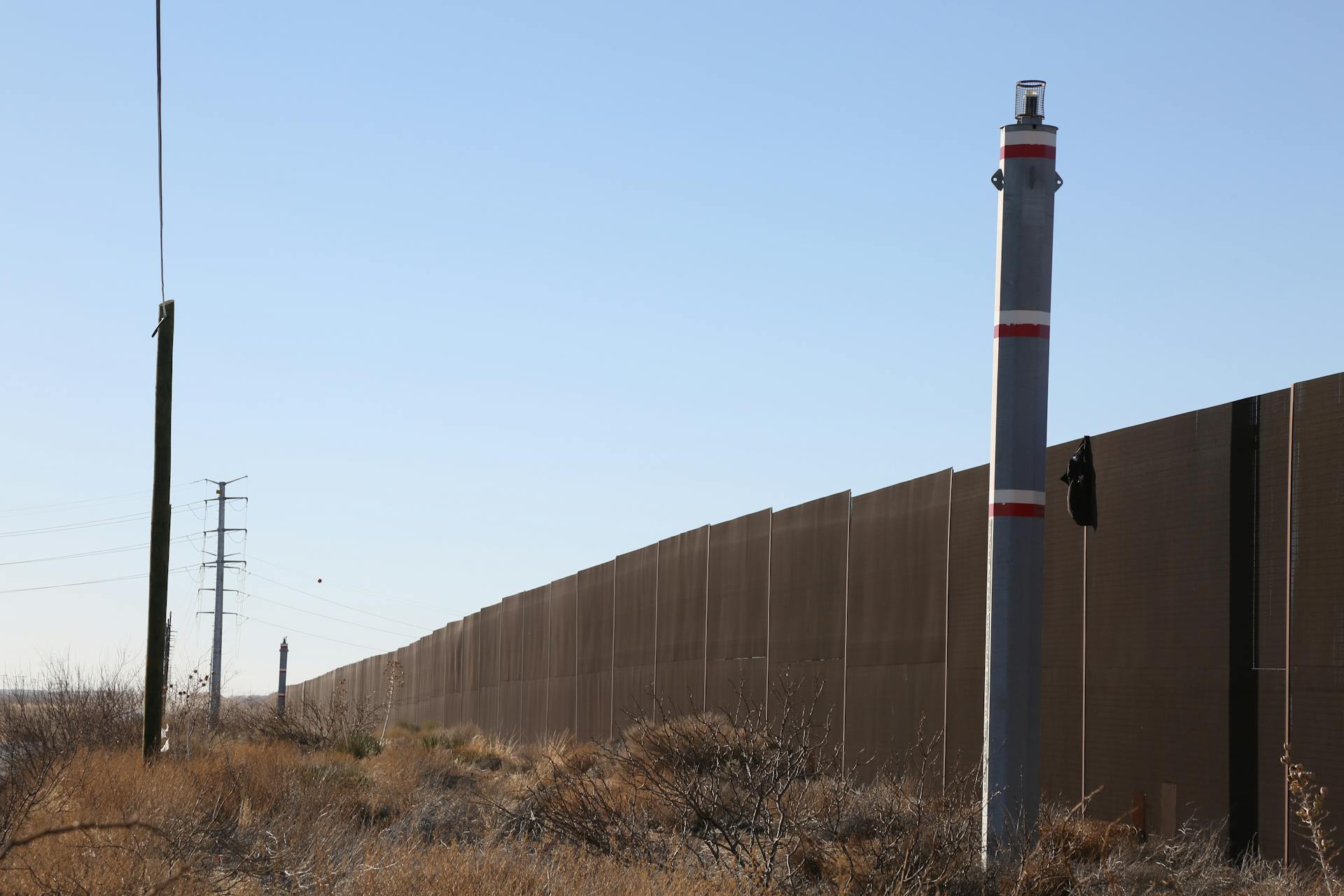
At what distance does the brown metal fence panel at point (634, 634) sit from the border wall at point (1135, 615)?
227 inches

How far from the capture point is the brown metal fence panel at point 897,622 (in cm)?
1550

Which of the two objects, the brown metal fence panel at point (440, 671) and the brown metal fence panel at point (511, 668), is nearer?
the brown metal fence panel at point (511, 668)

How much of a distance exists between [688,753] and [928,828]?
6.64 metres

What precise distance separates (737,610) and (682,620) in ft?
10.1

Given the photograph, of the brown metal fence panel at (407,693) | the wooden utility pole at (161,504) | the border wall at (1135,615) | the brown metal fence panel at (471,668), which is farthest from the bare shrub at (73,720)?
the brown metal fence panel at (407,693)

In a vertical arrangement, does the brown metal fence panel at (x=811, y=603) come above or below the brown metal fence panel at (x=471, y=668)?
above

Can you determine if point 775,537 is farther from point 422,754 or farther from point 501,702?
point 501,702

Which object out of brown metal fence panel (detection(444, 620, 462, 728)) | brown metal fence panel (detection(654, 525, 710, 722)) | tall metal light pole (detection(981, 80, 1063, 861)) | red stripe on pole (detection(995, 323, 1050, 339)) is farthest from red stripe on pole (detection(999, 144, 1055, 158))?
brown metal fence panel (detection(444, 620, 462, 728))

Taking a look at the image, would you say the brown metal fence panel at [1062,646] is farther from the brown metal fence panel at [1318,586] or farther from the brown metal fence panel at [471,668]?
the brown metal fence panel at [471,668]

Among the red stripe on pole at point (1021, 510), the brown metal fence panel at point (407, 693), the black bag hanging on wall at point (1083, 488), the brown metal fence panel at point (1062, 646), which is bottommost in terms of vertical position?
the brown metal fence panel at point (407, 693)

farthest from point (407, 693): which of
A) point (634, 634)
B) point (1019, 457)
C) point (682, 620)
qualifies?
point (1019, 457)

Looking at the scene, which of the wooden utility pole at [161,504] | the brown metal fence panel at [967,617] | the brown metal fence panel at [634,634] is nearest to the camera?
the brown metal fence panel at [967,617]

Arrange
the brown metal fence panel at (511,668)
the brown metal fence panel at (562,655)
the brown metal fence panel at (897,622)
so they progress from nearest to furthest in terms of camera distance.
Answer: the brown metal fence panel at (897,622)
the brown metal fence panel at (562,655)
the brown metal fence panel at (511,668)

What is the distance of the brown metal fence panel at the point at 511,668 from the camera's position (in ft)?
129
